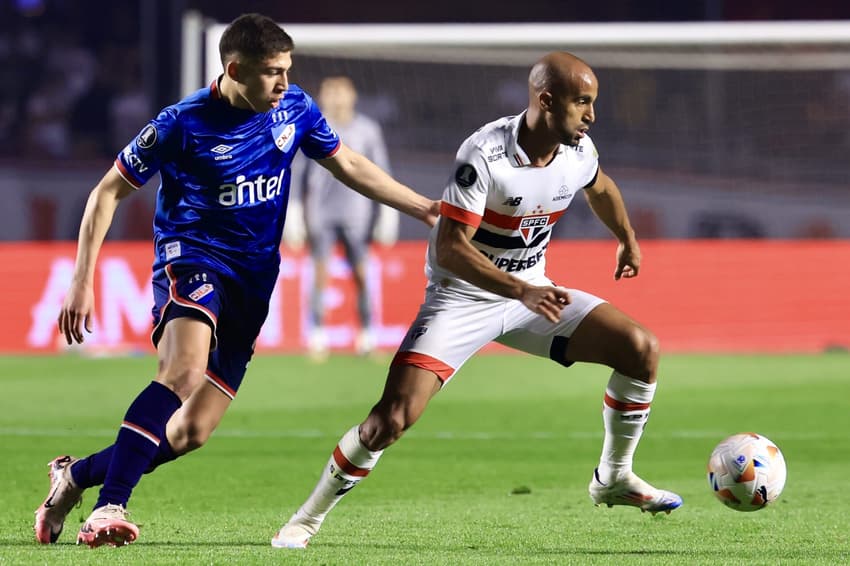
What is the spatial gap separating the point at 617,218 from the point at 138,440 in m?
2.19

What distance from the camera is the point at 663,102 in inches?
762

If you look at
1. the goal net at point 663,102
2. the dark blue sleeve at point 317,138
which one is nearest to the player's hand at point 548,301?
the dark blue sleeve at point 317,138

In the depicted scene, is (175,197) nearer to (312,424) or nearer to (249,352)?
(249,352)

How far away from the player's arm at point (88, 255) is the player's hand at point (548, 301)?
1504mm

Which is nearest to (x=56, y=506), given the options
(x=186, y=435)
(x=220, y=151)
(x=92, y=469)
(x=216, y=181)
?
(x=92, y=469)

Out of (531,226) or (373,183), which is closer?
(531,226)

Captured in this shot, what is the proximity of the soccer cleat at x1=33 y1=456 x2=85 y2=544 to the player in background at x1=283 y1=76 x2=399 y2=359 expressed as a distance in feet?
27.4

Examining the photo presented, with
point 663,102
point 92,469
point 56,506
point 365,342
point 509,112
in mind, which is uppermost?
point 92,469

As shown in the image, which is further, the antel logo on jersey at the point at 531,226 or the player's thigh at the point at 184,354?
the antel logo on jersey at the point at 531,226

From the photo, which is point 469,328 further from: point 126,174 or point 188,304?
point 126,174

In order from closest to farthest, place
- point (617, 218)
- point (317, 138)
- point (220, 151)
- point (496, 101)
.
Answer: point (220, 151)
point (317, 138)
point (617, 218)
point (496, 101)

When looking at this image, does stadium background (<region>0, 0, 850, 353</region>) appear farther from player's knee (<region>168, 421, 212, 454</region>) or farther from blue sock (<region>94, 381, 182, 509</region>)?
blue sock (<region>94, 381, 182, 509</region>)

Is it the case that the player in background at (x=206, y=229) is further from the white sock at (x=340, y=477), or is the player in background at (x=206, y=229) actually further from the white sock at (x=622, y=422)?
the white sock at (x=622, y=422)

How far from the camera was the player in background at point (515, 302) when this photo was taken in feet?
17.9
